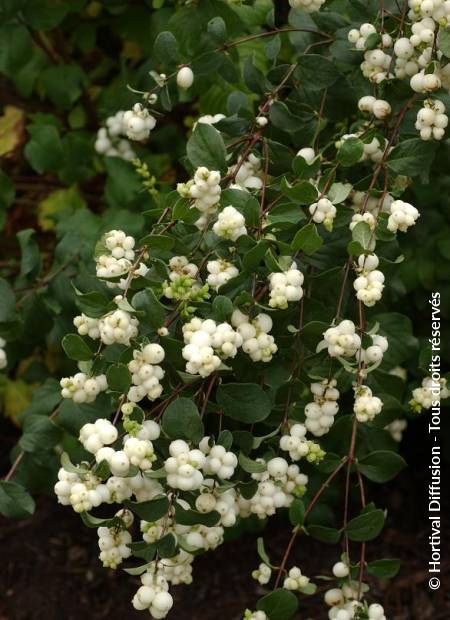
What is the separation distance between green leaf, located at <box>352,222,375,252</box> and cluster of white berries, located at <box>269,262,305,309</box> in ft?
0.41

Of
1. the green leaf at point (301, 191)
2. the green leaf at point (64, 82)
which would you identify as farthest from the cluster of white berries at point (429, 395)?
the green leaf at point (64, 82)

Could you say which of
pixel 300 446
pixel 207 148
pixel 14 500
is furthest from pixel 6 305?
pixel 300 446

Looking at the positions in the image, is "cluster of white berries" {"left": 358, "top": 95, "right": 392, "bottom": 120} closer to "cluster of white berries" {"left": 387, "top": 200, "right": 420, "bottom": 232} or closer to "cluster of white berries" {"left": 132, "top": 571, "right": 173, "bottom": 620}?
"cluster of white berries" {"left": 387, "top": 200, "right": 420, "bottom": 232}

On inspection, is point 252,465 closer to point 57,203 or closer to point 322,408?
point 322,408

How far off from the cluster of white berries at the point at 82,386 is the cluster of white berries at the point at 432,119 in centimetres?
63

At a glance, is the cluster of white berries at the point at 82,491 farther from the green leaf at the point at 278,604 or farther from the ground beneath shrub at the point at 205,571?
the ground beneath shrub at the point at 205,571

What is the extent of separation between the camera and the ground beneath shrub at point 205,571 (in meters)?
2.08

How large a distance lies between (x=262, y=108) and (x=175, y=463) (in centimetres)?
68

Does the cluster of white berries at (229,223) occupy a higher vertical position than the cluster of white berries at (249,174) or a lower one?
higher

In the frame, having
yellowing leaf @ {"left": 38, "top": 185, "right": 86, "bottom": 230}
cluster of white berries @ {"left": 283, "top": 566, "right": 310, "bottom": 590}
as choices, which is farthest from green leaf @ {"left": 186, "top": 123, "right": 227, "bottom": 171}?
yellowing leaf @ {"left": 38, "top": 185, "right": 86, "bottom": 230}

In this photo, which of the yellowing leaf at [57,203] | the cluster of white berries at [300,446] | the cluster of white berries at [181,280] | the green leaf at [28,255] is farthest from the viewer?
the yellowing leaf at [57,203]

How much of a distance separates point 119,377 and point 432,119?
2.06ft

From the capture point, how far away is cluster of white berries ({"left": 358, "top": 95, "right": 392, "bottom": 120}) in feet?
4.40

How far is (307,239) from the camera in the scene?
1.15 meters
